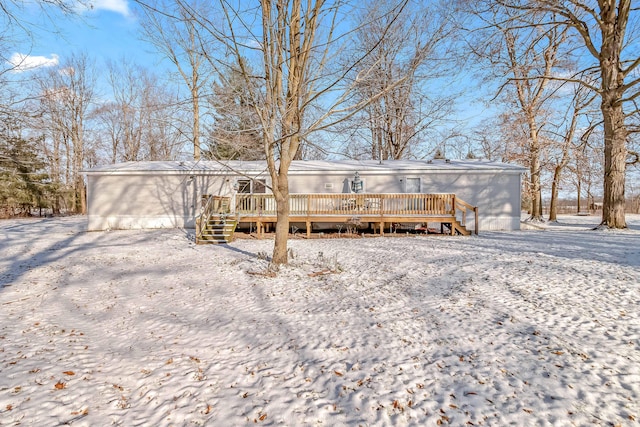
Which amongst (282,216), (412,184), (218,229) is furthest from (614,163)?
(218,229)

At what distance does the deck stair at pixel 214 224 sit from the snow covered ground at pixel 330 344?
3501mm

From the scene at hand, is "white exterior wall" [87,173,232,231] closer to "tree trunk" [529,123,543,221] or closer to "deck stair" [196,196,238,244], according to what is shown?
"deck stair" [196,196,238,244]

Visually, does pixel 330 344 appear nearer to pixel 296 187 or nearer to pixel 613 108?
pixel 296 187

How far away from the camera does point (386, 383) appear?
2.66 m

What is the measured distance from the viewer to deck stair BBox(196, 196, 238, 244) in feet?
33.8

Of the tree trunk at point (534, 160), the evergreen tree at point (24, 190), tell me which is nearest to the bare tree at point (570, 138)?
the tree trunk at point (534, 160)

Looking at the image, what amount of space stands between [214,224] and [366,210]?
5.57 m

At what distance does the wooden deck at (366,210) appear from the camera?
444 inches

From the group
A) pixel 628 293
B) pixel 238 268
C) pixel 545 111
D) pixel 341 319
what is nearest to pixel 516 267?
pixel 628 293

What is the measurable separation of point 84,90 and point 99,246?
2179 centimetres

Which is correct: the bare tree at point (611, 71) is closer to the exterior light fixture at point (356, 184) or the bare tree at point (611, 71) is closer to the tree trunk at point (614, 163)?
the tree trunk at point (614, 163)

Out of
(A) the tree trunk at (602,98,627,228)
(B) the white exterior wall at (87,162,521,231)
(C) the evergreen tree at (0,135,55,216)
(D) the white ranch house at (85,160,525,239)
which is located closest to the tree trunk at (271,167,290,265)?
(D) the white ranch house at (85,160,525,239)

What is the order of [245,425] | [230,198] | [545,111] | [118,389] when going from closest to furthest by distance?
1. [245,425]
2. [118,389]
3. [230,198]
4. [545,111]

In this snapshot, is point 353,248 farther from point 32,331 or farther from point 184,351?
point 32,331
